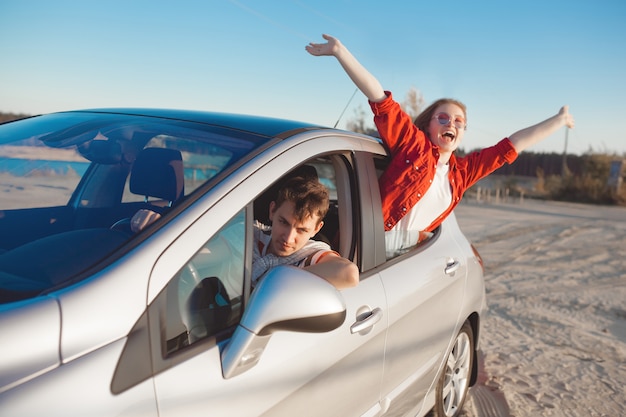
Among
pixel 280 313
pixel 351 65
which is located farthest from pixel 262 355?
pixel 351 65

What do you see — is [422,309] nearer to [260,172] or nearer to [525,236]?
[260,172]

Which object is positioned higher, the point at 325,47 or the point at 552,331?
the point at 325,47

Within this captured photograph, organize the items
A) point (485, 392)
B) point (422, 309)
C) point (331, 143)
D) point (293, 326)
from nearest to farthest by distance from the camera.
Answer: point (293, 326) → point (331, 143) → point (422, 309) → point (485, 392)

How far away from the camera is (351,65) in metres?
2.71

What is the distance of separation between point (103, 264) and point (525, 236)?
35.7 feet

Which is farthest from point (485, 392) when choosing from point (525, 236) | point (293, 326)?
point (525, 236)

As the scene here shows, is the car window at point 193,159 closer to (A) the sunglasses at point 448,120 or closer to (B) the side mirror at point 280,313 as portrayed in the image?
(B) the side mirror at point 280,313

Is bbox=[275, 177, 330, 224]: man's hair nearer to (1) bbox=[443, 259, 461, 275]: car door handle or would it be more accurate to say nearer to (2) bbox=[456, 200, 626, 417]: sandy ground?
(1) bbox=[443, 259, 461, 275]: car door handle

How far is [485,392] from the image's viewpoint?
358cm

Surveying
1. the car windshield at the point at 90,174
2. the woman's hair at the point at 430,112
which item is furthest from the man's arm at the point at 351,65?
the car windshield at the point at 90,174

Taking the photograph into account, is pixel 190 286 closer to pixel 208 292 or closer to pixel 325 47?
pixel 208 292

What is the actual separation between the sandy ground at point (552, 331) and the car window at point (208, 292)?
7.46 feet

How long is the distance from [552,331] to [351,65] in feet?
11.4

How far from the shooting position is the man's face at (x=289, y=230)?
2.07m
